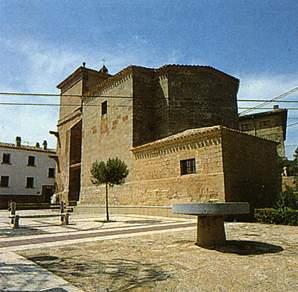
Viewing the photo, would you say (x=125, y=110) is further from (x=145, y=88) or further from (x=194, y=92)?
(x=194, y=92)

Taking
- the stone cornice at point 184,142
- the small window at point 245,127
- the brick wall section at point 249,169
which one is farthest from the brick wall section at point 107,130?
the small window at point 245,127

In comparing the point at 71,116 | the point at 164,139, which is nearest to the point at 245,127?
the point at 71,116

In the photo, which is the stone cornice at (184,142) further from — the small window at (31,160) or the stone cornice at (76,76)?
the small window at (31,160)

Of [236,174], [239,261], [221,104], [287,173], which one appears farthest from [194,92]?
[239,261]

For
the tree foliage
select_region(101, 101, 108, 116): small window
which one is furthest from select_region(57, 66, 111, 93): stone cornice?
the tree foliage

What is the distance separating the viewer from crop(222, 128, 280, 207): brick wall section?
13289 mm

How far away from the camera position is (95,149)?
2409 centimetres

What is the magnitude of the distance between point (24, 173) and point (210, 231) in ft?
113

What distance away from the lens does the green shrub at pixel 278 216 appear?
1059 centimetres

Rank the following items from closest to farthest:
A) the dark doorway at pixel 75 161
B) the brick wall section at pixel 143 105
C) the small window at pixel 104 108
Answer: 1. the brick wall section at pixel 143 105
2. the small window at pixel 104 108
3. the dark doorway at pixel 75 161

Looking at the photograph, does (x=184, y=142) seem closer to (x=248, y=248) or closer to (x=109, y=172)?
(x=109, y=172)

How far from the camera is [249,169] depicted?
14.4 metres

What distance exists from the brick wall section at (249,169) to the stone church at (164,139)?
0.05 m

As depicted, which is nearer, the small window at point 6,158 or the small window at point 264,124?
the small window at point 6,158
